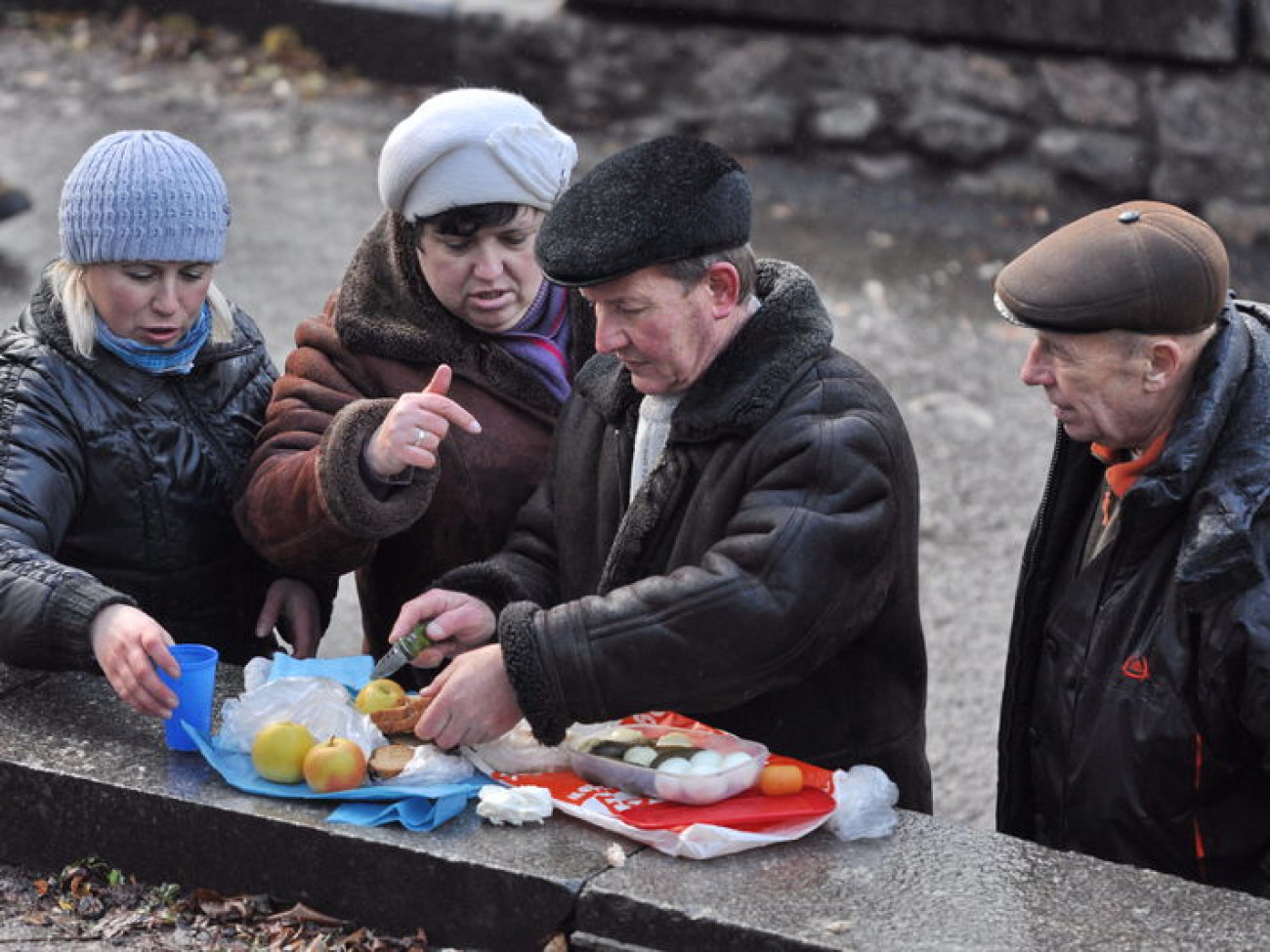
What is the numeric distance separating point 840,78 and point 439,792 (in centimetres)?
708

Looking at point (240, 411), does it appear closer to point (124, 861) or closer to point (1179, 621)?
point (124, 861)

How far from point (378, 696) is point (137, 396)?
0.86m

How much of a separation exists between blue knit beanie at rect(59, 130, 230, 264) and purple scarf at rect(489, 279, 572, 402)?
26.5 inches

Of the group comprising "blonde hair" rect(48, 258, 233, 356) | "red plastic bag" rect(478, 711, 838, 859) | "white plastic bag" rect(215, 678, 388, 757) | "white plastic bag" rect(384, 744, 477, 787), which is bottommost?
"red plastic bag" rect(478, 711, 838, 859)

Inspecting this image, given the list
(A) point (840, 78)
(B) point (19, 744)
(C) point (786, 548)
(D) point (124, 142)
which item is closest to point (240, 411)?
(D) point (124, 142)

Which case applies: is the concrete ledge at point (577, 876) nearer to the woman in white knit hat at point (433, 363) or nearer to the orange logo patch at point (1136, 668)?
the orange logo patch at point (1136, 668)

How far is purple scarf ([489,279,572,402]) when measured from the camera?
4.28 metres

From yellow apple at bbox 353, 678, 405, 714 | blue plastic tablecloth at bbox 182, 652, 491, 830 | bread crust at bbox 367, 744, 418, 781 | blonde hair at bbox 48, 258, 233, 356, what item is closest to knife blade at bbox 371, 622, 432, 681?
yellow apple at bbox 353, 678, 405, 714

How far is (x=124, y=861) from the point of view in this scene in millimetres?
3670

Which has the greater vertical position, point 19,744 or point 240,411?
point 240,411

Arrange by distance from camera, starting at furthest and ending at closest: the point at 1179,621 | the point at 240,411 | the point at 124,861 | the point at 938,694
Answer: the point at 938,694
the point at 240,411
the point at 124,861
the point at 1179,621

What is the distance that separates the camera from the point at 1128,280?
340 centimetres

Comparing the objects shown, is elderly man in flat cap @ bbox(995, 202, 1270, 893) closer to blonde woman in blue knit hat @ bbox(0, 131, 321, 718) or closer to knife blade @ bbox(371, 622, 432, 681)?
knife blade @ bbox(371, 622, 432, 681)

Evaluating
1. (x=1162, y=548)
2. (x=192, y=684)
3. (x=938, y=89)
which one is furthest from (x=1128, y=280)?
(x=938, y=89)
